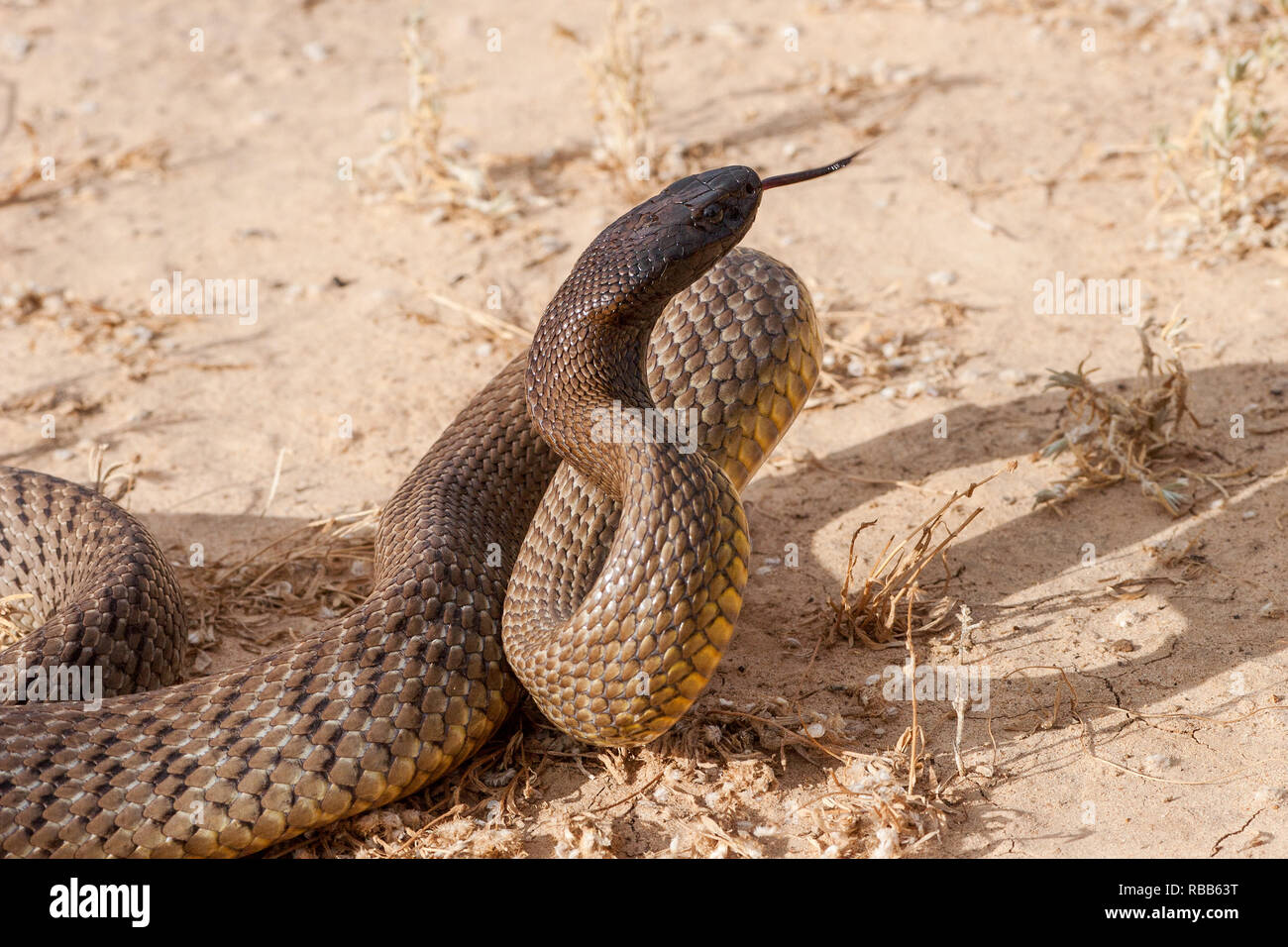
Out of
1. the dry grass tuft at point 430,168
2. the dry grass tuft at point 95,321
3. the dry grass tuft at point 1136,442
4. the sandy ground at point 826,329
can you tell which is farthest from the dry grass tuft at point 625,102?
the dry grass tuft at point 1136,442

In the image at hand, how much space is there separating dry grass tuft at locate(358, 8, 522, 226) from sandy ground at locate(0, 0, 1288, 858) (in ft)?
0.39

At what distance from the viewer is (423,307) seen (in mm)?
7453

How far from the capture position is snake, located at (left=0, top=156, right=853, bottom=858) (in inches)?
150

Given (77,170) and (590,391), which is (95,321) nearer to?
(77,170)

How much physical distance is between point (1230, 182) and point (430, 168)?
16.5 feet

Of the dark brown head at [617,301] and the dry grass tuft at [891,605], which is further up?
the dark brown head at [617,301]

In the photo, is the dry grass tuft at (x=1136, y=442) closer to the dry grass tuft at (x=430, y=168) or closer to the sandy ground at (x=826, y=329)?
the sandy ground at (x=826, y=329)

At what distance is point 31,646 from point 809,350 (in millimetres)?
3201

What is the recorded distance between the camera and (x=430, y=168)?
8.33 metres

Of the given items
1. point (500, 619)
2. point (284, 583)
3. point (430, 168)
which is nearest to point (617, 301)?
point (500, 619)

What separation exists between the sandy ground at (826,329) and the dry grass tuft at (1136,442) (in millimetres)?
93

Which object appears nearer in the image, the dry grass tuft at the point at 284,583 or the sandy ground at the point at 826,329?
the sandy ground at the point at 826,329

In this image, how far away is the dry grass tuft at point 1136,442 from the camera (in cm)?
532

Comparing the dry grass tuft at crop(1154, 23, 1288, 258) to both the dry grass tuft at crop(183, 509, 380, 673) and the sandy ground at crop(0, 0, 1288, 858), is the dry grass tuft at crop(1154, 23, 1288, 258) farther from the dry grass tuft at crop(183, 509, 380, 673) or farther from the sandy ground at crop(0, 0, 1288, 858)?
the dry grass tuft at crop(183, 509, 380, 673)
